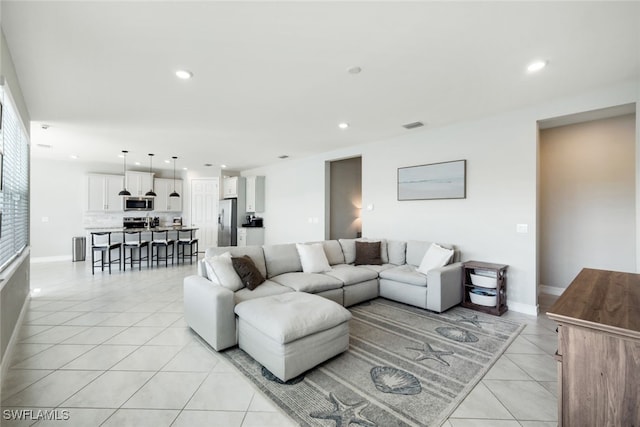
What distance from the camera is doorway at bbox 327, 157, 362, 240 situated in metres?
6.74

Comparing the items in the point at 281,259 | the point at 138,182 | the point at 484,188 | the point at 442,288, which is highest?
the point at 138,182

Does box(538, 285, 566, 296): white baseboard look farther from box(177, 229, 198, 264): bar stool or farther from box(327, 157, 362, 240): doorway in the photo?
box(177, 229, 198, 264): bar stool

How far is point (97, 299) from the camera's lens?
4098mm

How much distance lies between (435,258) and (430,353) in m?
1.57

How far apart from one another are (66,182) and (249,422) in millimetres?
8854

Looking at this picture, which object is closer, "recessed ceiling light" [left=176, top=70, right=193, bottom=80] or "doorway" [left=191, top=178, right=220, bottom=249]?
"recessed ceiling light" [left=176, top=70, right=193, bottom=80]

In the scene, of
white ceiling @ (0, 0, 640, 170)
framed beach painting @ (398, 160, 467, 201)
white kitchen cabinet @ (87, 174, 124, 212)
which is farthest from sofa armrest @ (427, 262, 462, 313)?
white kitchen cabinet @ (87, 174, 124, 212)

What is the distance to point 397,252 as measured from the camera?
15.0 feet

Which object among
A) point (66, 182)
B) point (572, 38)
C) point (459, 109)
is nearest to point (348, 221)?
point (459, 109)

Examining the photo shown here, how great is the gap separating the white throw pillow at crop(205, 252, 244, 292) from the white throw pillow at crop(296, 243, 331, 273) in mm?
1124

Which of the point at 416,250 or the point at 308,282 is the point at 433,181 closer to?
the point at 416,250

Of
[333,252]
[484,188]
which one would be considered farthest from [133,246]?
[484,188]

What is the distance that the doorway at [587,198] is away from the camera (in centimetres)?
372

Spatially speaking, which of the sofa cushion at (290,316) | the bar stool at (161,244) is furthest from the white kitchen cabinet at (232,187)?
the sofa cushion at (290,316)
